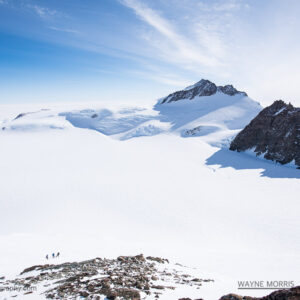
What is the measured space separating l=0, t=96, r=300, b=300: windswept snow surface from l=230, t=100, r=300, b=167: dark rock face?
18.1ft

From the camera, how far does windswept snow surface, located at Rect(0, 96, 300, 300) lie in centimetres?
1684

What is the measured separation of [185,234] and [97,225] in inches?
428

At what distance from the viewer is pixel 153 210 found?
26.0 meters

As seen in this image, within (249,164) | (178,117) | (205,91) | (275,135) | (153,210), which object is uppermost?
(205,91)

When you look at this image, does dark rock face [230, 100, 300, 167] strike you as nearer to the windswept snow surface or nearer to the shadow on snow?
the shadow on snow

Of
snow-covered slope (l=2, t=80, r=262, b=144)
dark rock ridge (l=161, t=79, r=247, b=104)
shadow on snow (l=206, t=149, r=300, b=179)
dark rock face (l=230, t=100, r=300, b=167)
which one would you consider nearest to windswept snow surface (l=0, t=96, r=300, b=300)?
shadow on snow (l=206, t=149, r=300, b=179)

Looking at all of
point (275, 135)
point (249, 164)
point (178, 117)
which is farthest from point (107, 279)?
point (178, 117)

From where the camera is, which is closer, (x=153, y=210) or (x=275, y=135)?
(x=153, y=210)

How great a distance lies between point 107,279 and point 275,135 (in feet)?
203

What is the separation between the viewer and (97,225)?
74.2 ft

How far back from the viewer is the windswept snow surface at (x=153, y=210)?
16.8 metres

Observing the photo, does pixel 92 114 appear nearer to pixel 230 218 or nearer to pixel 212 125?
pixel 212 125

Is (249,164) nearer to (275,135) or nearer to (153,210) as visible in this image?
(275,135)

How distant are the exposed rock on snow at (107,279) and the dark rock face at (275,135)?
5012 centimetres
